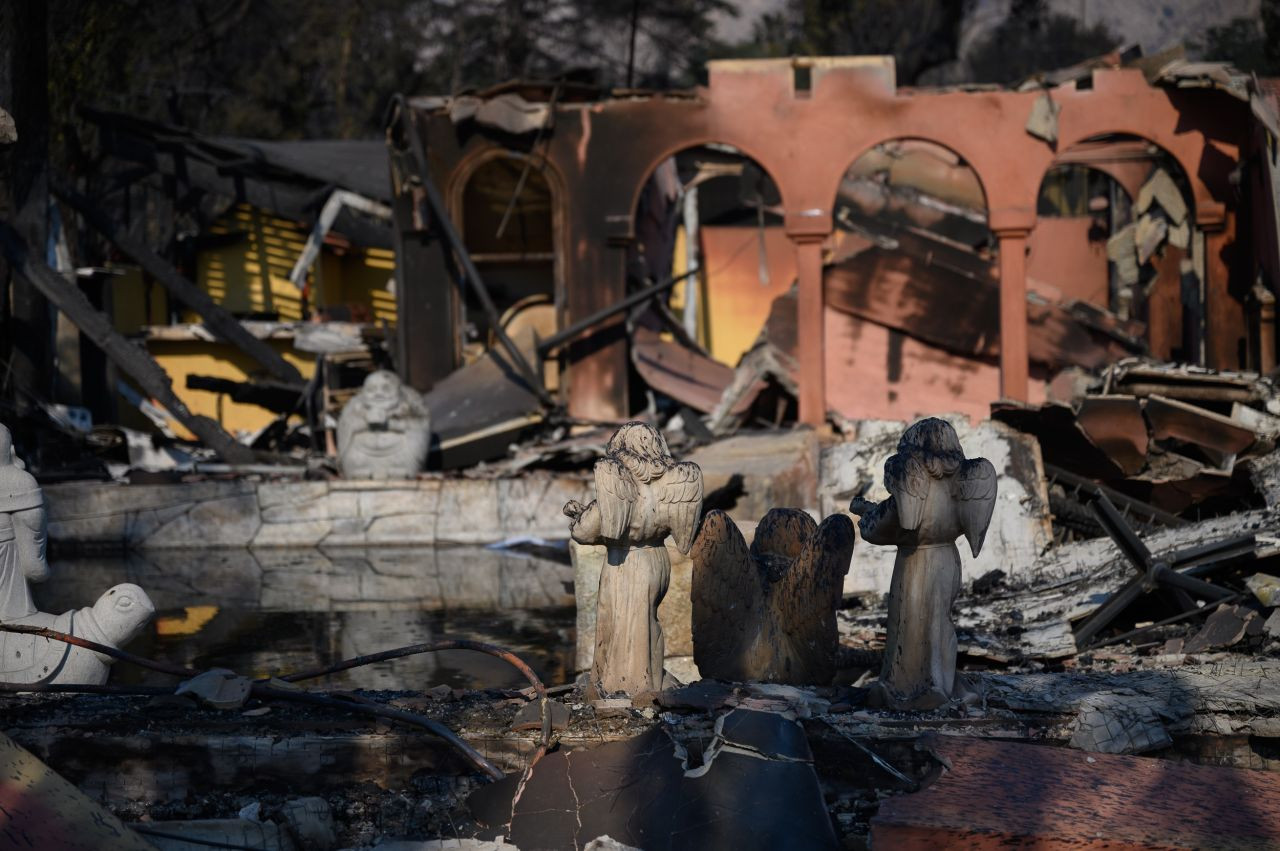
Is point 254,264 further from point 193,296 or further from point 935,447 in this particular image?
point 935,447

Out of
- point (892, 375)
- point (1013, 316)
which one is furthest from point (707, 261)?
point (1013, 316)

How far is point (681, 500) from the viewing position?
6676 mm

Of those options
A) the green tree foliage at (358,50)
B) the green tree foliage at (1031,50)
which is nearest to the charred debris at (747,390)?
the green tree foliage at (358,50)

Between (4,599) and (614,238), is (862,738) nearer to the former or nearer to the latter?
(4,599)

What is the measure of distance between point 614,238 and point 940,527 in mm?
12522

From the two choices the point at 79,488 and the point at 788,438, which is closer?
the point at 79,488

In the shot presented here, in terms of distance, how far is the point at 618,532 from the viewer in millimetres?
6574

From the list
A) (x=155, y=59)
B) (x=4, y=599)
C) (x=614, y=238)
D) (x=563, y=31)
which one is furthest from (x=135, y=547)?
(x=563, y=31)

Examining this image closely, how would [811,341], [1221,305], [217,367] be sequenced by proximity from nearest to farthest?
[1221,305] < [811,341] < [217,367]

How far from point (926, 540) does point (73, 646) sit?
162 inches

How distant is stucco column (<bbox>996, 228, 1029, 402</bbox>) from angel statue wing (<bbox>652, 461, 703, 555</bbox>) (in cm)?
1102

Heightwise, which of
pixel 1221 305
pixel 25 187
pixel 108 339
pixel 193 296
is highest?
pixel 25 187

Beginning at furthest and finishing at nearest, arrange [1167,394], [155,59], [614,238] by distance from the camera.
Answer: [155,59] → [614,238] → [1167,394]

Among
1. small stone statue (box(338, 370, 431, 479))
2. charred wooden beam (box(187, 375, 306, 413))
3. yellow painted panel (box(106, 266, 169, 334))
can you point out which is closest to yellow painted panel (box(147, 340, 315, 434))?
yellow painted panel (box(106, 266, 169, 334))
